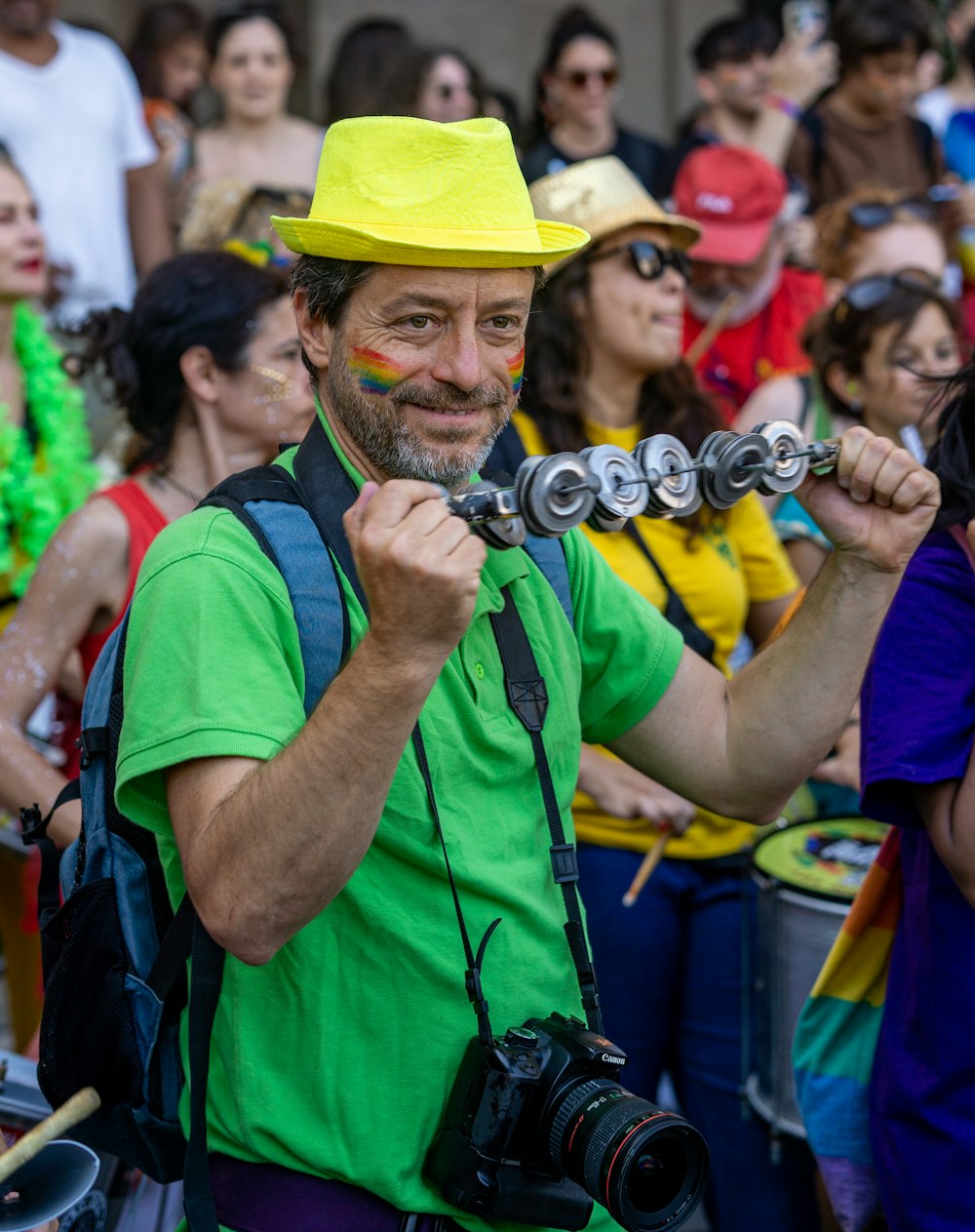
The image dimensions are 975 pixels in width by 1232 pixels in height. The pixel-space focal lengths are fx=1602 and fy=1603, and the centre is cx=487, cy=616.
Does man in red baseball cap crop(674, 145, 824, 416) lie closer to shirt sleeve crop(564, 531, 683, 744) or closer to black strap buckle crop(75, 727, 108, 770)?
shirt sleeve crop(564, 531, 683, 744)

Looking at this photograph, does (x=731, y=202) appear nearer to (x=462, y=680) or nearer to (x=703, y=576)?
(x=703, y=576)

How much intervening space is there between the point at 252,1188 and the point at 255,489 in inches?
33.2

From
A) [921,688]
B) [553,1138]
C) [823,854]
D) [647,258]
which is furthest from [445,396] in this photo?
[647,258]

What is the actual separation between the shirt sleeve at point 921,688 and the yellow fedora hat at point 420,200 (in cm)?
71

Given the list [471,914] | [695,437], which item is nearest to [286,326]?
[695,437]

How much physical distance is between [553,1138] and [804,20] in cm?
673

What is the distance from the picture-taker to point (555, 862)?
2041 mm

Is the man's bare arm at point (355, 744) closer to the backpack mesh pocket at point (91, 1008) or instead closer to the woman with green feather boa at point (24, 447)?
the backpack mesh pocket at point (91, 1008)

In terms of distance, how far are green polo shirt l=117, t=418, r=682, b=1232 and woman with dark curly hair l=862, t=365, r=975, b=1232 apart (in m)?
0.51

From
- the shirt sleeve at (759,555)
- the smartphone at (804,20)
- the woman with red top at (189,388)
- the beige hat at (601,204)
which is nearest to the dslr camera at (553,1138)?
the woman with red top at (189,388)

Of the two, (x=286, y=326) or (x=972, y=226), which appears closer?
(x=286, y=326)

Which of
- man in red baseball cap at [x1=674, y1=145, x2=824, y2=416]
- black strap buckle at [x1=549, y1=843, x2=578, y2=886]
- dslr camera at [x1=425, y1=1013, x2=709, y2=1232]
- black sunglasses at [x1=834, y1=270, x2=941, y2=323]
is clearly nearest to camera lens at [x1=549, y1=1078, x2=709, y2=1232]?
dslr camera at [x1=425, y1=1013, x2=709, y2=1232]

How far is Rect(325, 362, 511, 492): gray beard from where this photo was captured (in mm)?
1986

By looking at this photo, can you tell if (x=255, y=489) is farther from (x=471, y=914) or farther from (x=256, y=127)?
(x=256, y=127)
